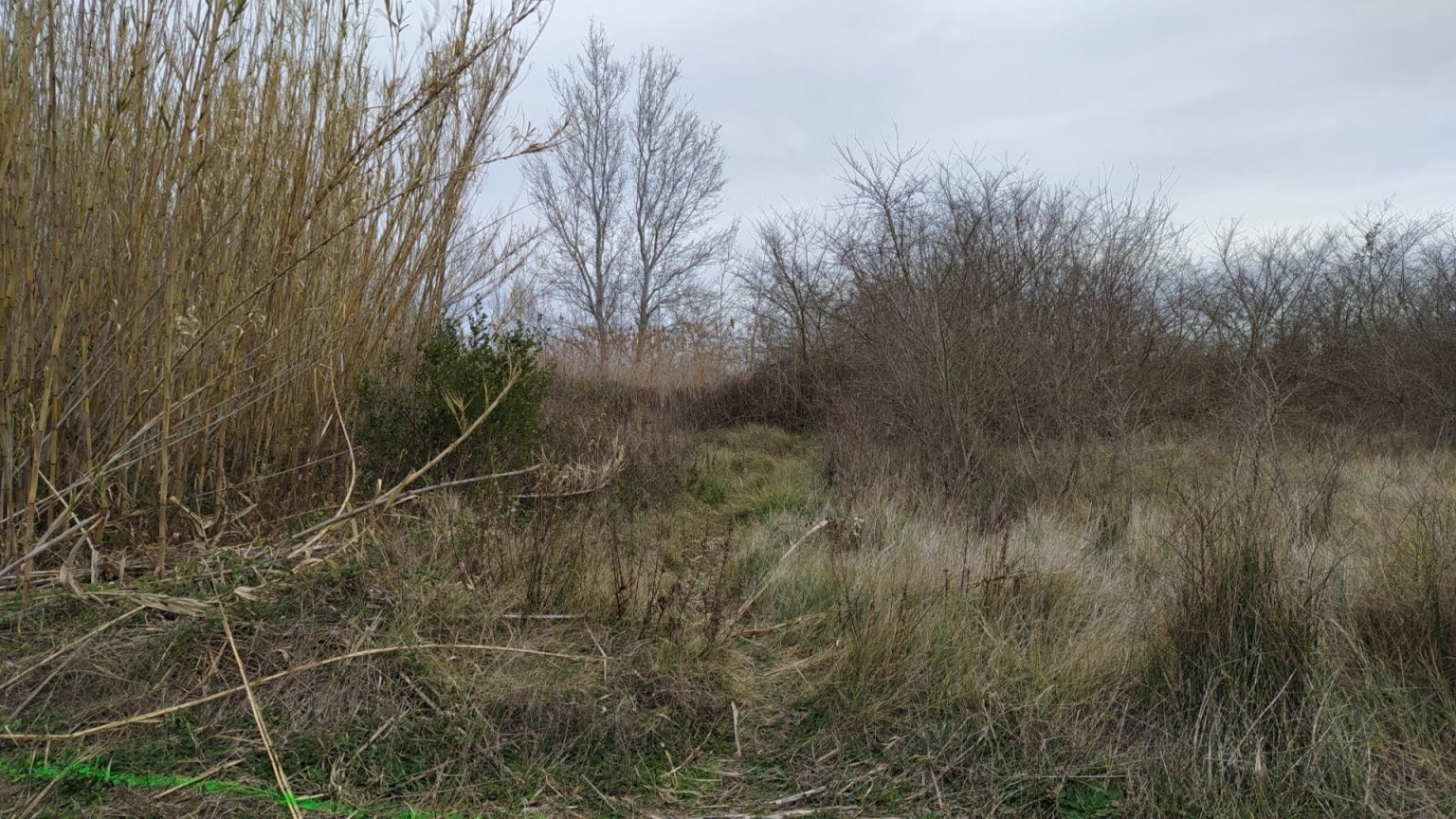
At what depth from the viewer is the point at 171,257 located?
289 cm

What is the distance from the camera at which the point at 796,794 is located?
213cm

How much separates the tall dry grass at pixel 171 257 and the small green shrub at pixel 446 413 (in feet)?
0.75

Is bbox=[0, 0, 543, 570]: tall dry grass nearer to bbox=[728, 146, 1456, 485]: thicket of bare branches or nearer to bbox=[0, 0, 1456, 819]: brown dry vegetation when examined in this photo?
bbox=[0, 0, 1456, 819]: brown dry vegetation

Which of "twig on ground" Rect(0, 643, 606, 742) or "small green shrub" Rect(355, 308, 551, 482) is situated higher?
"small green shrub" Rect(355, 308, 551, 482)

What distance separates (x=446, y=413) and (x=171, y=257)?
1656 millimetres

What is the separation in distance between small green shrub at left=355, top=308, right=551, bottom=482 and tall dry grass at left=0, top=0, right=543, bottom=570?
0.23 metres

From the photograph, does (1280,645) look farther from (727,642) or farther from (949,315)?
(949,315)

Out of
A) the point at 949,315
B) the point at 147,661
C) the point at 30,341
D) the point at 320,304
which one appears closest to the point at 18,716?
the point at 147,661

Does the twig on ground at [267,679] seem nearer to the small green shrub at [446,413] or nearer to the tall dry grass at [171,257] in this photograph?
the tall dry grass at [171,257]

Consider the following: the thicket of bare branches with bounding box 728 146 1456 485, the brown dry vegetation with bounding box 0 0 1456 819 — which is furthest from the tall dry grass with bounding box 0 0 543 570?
the thicket of bare branches with bounding box 728 146 1456 485

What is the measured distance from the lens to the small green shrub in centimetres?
420

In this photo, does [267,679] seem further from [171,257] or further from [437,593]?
[171,257]

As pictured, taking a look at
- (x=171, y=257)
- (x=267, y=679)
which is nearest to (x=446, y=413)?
(x=171, y=257)

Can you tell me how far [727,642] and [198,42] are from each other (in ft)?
9.34
